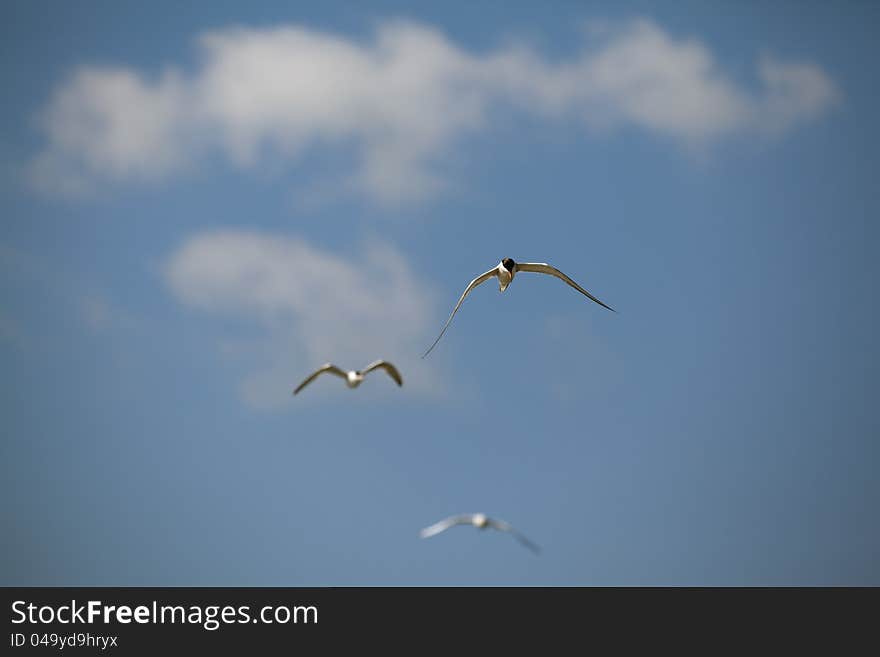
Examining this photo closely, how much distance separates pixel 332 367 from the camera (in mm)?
38156
